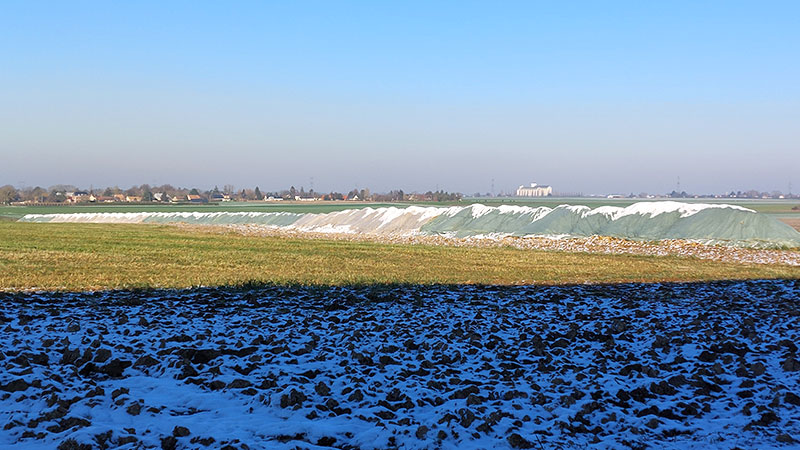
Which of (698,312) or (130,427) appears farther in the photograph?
(698,312)

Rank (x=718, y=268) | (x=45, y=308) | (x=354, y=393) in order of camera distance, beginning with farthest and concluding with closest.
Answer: (x=718, y=268) → (x=45, y=308) → (x=354, y=393)

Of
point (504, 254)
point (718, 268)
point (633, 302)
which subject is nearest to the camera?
point (633, 302)

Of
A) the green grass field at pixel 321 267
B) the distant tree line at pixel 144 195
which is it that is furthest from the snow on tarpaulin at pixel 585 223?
the distant tree line at pixel 144 195

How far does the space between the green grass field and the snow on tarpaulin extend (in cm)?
Result: 948

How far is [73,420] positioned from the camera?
17.8 ft

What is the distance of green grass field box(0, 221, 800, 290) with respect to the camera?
16.7m

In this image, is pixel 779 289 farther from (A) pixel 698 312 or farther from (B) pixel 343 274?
(B) pixel 343 274

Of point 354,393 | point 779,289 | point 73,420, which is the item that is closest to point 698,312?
point 779,289

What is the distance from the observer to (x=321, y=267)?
21031 mm

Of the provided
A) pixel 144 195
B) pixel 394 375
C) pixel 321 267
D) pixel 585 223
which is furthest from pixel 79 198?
pixel 394 375

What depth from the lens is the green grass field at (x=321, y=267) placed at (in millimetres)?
16656

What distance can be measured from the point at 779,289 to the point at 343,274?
1219 cm

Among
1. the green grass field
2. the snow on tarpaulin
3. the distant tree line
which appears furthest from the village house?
the green grass field

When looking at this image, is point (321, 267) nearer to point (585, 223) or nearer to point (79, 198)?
point (585, 223)
